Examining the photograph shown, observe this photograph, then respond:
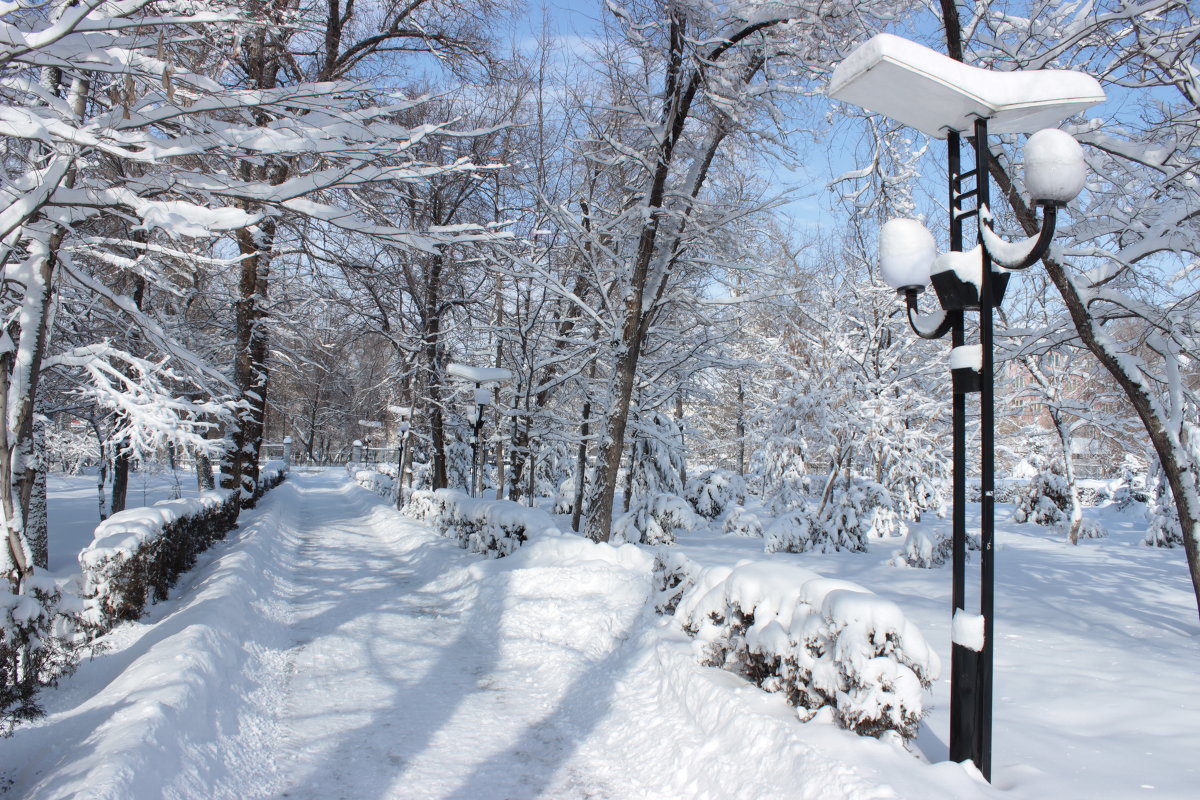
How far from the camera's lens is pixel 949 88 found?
116 inches

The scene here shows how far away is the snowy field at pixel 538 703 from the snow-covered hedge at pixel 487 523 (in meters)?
0.96

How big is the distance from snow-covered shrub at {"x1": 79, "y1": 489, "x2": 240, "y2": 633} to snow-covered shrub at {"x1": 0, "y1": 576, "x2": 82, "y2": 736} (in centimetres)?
52

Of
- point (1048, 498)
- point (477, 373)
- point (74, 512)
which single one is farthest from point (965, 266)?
point (1048, 498)

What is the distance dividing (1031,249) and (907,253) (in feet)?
1.68

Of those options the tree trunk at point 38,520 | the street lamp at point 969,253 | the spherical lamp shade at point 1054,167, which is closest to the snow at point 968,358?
the street lamp at point 969,253

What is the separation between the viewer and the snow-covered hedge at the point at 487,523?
9.55m

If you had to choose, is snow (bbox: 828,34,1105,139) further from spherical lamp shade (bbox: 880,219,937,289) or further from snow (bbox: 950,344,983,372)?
snow (bbox: 950,344,983,372)

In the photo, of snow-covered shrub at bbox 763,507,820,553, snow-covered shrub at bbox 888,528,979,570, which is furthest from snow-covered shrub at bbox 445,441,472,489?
snow-covered shrub at bbox 888,528,979,570

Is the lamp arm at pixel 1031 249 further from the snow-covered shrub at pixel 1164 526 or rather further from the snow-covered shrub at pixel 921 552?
the snow-covered shrub at pixel 1164 526

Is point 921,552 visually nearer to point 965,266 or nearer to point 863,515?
point 863,515

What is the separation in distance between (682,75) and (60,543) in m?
10.7

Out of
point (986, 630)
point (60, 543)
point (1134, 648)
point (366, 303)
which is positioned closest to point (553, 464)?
point (366, 303)

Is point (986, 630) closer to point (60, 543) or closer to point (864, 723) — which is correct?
point (864, 723)

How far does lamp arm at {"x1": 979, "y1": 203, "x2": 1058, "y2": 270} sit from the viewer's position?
2736mm
